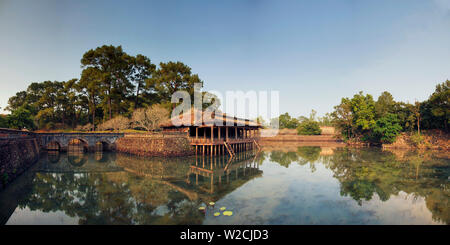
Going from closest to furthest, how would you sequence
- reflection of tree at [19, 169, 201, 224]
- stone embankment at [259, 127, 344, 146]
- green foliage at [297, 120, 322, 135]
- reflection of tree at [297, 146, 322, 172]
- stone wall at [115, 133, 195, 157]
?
reflection of tree at [19, 169, 201, 224] → reflection of tree at [297, 146, 322, 172] → stone wall at [115, 133, 195, 157] → stone embankment at [259, 127, 344, 146] → green foliage at [297, 120, 322, 135]

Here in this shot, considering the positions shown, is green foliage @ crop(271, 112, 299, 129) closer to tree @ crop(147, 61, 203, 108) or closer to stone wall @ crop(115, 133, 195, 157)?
tree @ crop(147, 61, 203, 108)

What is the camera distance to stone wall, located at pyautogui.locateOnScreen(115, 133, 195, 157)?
68.0ft

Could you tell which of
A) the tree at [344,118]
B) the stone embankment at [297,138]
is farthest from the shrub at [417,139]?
the stone embankment at [297,138]

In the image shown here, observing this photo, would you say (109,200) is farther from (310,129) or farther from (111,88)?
(310,129)

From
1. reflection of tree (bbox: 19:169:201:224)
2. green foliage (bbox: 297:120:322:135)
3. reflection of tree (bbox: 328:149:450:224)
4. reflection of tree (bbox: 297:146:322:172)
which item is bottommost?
reflection of tree (bbox: 297:146:322:172)

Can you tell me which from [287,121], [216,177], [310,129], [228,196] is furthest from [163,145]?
[287,121]

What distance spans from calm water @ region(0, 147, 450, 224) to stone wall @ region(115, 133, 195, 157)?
211 inches

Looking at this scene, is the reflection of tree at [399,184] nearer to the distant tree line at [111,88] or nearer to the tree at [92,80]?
the distant tree line at [111,88]

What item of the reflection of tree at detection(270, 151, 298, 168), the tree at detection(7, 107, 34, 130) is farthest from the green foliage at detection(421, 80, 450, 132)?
the tree at detection(7, 107, 34, 130)

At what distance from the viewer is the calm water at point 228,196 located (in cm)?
732
